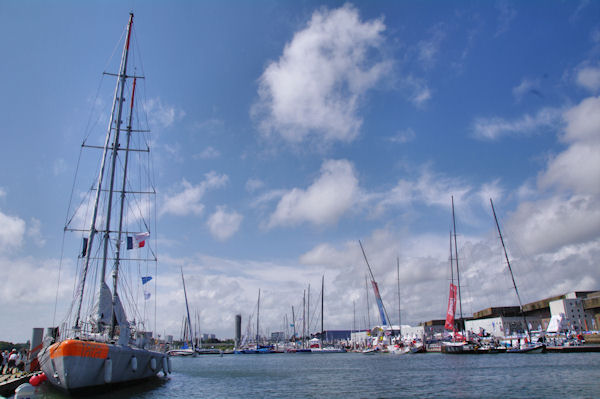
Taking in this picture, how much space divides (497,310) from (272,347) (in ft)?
311

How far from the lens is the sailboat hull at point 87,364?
2730 cm

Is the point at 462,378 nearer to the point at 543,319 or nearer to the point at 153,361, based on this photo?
the point at 153,361

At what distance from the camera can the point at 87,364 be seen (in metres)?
28.4

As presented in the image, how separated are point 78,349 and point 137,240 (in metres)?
14.5

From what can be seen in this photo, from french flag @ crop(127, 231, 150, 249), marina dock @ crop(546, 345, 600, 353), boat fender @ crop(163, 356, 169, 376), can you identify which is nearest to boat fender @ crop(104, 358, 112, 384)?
french flag @ crop(127, 231, 150, 249)

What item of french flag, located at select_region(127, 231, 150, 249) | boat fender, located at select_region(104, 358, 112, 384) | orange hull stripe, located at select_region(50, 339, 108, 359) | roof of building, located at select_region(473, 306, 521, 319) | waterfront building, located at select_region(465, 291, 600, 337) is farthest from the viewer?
roof of building, located at select_region(473, 306, 521, 319)

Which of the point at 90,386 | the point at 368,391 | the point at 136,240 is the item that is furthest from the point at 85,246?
the point at 368,391

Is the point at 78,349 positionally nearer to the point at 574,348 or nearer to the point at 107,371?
the point at 107,371

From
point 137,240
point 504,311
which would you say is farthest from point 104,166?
point 504,311

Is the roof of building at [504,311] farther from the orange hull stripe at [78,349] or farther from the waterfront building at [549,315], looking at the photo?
the orange hull stripe at [78,349]

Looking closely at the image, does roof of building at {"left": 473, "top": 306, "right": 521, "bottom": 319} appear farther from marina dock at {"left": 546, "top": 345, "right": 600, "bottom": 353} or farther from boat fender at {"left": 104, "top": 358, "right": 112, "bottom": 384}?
boat fender at {"left": 104, "top": 358, "right": 112, "bottom": 384}

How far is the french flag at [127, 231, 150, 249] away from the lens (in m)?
40.6

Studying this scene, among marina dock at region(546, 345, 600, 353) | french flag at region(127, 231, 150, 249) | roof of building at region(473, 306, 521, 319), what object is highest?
french flag at region(127, 231, 150, 249)

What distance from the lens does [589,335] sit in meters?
90.7
